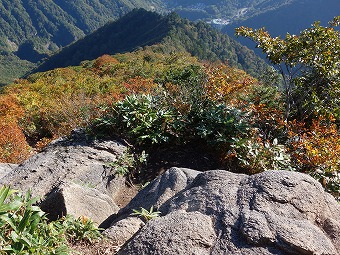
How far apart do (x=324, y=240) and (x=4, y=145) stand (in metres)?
7.71

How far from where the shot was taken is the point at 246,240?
249cm

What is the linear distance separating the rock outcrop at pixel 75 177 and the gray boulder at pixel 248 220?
1221 millimetres

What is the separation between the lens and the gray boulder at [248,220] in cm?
246

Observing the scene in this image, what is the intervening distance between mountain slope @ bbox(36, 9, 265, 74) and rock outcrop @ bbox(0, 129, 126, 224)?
176ft

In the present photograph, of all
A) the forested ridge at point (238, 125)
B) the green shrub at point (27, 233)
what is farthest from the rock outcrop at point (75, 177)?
the green shrub at point (27, 233)

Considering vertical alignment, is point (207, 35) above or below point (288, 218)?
above

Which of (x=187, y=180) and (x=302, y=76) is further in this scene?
(x=302, y=76)

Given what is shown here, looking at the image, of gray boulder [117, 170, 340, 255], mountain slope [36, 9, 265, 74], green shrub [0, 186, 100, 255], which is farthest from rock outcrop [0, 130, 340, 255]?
mountain slope [36, 9, 265, 74]

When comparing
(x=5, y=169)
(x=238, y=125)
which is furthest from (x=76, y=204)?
(x=238, y=125)

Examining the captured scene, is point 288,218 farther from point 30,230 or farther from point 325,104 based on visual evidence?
point 325,104

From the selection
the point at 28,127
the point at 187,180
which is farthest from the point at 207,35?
the point at 187,180

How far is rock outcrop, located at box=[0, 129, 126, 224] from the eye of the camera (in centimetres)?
403

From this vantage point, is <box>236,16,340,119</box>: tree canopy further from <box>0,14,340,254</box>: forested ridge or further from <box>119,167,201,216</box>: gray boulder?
<box>119,167,201,216</box>: gray boulder

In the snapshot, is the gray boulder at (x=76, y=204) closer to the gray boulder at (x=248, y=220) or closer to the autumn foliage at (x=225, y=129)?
the gray boulder at (x=248, y=220)
